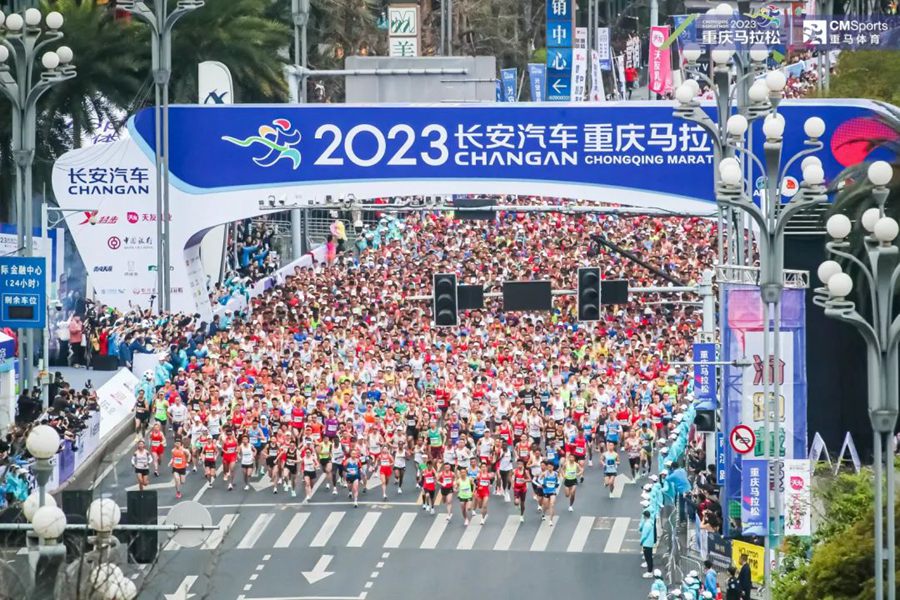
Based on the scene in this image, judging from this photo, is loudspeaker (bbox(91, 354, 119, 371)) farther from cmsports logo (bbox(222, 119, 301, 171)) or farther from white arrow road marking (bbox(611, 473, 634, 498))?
white arrow road marking (bbox(611, 473, 634, 498))

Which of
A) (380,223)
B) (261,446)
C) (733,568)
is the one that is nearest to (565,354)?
(261,446)

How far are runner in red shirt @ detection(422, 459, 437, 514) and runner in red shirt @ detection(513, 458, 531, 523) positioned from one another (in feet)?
4.55

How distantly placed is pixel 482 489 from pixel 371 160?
42.9 ft

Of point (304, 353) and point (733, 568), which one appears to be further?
point (304, 353)

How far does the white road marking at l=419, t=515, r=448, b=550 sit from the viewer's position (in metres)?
30.9

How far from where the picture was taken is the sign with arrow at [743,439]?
26156 mm

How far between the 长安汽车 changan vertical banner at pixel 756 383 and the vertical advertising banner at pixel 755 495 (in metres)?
2.81

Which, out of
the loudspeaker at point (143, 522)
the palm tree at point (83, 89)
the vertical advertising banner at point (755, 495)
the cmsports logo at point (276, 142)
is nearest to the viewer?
the loudspeaker at point (143, 522)

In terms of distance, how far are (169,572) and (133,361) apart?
38.7 feet

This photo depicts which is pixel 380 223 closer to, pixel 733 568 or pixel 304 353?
pixel 304 353

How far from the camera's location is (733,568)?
997 inches

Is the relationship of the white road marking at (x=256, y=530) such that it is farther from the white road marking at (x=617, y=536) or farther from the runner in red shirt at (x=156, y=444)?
the white road marking at (x=617, y=536)

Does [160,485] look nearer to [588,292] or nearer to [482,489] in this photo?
[482,489]

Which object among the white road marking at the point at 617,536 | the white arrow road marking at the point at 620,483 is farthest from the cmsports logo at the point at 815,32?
the white road marking at the point at 617,536
